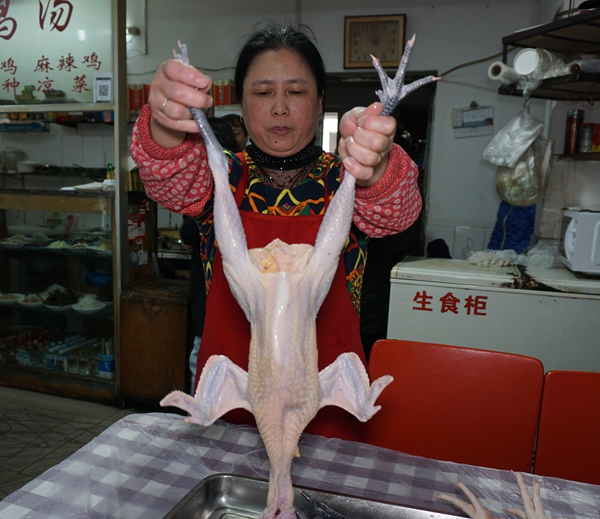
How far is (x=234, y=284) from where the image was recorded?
118 centimetres

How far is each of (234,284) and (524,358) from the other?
1.30 metres

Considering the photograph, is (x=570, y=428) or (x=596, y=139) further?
(x=596, y=139)

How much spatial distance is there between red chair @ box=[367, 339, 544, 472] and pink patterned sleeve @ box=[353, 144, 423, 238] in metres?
0.67

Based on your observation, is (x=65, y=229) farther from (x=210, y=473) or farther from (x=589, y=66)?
(x=589, y=66)

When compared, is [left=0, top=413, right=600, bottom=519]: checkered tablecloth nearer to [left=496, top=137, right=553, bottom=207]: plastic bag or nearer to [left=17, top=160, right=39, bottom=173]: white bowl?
[left=496, top=137, right=553, bottom=207]: plastic bag

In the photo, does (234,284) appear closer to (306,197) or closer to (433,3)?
(306,197)

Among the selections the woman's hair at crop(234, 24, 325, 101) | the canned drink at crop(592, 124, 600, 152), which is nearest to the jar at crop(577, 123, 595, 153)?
the canned drink at crop(592, 124, 600, 152)

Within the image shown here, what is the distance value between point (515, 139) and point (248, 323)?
9.29 feet

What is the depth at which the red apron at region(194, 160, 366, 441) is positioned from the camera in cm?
162

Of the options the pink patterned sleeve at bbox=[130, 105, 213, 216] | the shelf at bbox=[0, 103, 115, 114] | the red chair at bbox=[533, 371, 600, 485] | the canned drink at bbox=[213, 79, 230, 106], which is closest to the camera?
the pink patterned sleeve at bbox=[130, 105, 213, 216]

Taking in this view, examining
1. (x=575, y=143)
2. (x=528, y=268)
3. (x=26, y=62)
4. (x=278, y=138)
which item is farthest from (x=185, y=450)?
(x=26, y=62)

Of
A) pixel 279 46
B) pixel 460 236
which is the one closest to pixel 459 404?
pixel 279 46

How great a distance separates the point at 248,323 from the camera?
165cm

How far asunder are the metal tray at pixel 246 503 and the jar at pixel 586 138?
3150 millimetres
